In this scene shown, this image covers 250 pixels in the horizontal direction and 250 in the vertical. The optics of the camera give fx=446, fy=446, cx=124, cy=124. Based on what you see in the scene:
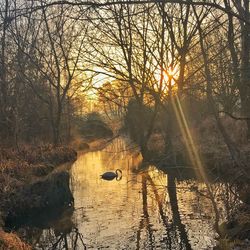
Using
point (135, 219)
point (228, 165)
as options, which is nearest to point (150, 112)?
point (228, 165)

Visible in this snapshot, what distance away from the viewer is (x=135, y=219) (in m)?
11.6

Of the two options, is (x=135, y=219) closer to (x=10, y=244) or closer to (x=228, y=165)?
(x=10, y=244)

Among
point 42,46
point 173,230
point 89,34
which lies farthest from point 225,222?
point 42,46

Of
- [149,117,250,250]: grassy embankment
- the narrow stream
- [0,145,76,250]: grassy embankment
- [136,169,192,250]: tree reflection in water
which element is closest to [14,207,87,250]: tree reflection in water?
the narrow stream

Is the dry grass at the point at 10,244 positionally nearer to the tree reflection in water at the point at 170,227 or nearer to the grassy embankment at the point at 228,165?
the tree reflection in water at the point at 170,227

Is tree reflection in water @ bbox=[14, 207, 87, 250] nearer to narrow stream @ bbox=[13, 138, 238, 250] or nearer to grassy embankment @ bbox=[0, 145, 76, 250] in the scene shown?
narrow stream @ bbox=[13, 138, 238, 250]

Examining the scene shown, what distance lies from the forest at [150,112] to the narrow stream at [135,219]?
0.07 meters

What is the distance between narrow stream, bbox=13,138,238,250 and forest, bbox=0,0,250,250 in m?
0.07

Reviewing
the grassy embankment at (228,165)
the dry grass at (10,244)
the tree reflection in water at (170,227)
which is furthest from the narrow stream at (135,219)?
the dry grass at (10,244)

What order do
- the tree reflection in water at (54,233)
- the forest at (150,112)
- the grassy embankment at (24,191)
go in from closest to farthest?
the forest at (150,112)
the tree reflection in water at (54,233)
the grassy embankment at (24,191)

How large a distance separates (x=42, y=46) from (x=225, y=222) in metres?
22.1

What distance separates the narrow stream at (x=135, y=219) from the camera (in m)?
9.76

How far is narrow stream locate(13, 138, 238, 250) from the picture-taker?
32.0ft

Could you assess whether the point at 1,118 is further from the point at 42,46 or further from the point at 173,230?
the point at 173,230
